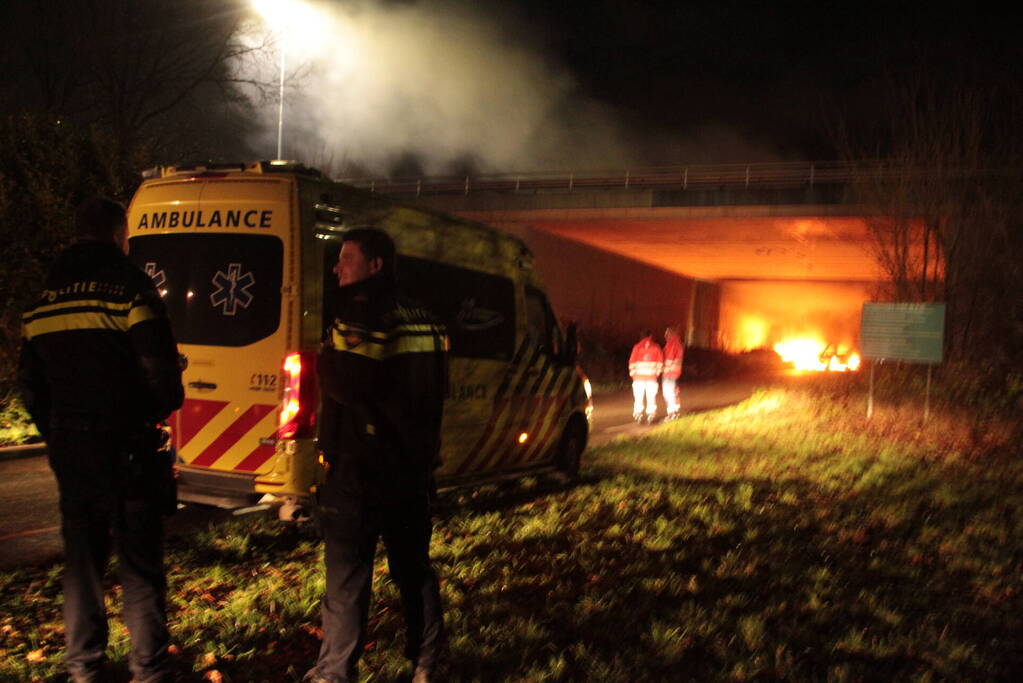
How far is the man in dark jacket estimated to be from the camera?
3.18 meters

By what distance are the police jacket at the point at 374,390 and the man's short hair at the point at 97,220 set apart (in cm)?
94

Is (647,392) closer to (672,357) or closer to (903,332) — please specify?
(672,357)

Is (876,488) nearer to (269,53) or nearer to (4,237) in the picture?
(4,237)

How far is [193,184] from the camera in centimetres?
584

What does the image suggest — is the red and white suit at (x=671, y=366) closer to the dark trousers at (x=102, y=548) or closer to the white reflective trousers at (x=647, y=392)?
the white reflective trousers at (x=647, y=392)

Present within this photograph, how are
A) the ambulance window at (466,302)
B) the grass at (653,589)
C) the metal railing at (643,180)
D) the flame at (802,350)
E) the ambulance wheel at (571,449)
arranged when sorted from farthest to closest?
the flame at (802,350)
the metal railing at (643,180)
the ambulance wheel at (571,449)
the ambulance window at (466,302)
the grass at (653,589)

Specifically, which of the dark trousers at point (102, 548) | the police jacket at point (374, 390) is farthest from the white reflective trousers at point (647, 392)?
the dark trousers at point (102, 548)

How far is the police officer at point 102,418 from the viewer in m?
3.15

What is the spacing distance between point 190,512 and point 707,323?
39.3 meters

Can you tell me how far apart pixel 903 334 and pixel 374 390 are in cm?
1359

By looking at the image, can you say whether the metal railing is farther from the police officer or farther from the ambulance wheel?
the police officer

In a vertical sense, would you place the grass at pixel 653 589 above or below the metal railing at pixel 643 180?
below

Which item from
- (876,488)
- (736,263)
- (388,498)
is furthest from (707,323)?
(388,498)

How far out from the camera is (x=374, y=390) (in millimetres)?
3166
